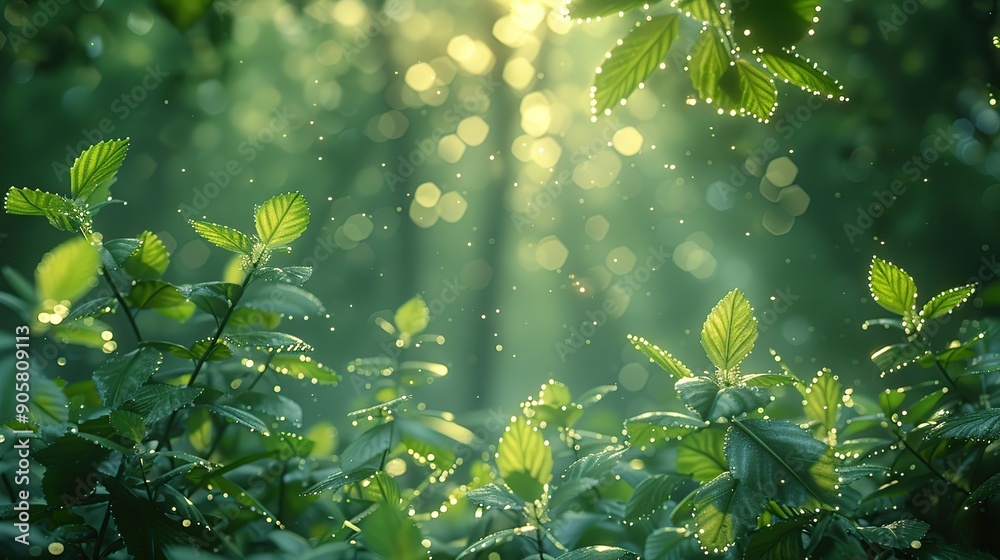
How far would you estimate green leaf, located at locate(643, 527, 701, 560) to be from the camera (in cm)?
75

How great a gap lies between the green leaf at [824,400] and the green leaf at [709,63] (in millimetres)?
449

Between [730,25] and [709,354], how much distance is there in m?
0.34

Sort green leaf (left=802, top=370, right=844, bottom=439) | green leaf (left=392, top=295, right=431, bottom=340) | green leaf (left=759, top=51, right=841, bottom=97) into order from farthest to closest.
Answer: green leaf (left=392, top=295, right=431, bottom=340) < green leaf (left=802, top=370, right=844, bottom=439) < green leaf (left=759, top=51, right=841, bottom=97)

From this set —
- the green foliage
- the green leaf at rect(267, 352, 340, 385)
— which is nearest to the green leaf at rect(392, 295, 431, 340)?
the green leaf at rect(267, 352, 340, 385)

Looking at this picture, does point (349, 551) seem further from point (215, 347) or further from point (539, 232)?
point (539, 232)

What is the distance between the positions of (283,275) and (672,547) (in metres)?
0.55

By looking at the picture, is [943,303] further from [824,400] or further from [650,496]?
[650,496]

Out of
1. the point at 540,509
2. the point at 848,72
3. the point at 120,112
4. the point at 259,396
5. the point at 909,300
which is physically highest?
the point at 120,112

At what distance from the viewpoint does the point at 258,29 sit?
5.93m

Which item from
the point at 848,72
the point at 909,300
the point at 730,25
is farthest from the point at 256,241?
the point at 848,72

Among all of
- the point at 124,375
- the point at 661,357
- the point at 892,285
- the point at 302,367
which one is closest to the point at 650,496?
the point at 661,357

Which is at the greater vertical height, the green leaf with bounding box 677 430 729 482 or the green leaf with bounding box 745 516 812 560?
the green leaf with bounding box 677 430 729 482

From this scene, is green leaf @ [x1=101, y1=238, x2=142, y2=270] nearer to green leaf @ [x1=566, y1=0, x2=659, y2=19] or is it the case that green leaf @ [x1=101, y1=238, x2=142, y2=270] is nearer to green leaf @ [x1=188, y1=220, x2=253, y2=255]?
green leaf @ [x1=188, y1=220, x2=253, y2=255]

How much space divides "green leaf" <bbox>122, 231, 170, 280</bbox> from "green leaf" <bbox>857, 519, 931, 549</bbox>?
885 millimetres
